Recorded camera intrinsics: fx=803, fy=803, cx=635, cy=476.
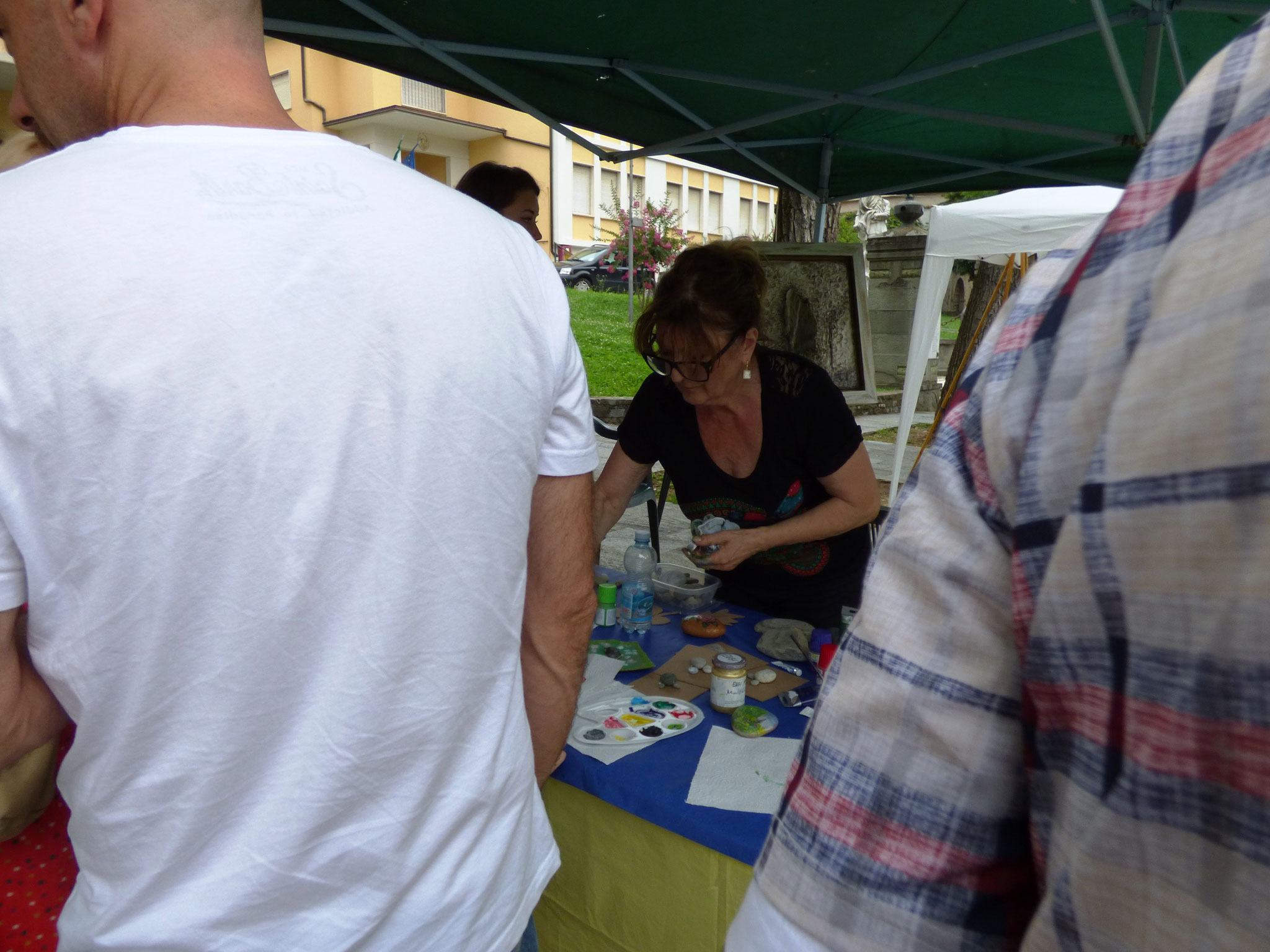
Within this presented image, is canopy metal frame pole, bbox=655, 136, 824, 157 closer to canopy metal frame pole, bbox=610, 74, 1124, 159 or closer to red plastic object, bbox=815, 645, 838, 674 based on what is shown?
canopy metal frame pole, bbox=610, 74, 1124, 159

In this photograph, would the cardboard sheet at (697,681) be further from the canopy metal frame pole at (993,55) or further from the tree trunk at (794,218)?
the tree trunk at (794,218)

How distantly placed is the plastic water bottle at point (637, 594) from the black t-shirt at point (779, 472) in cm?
23

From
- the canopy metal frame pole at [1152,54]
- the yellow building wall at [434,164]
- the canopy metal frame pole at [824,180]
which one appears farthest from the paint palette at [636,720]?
the yellow building wall at [434,164]

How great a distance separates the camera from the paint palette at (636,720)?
68.0 inches

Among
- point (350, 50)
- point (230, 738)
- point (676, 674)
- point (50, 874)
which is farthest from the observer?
point (350, 50)

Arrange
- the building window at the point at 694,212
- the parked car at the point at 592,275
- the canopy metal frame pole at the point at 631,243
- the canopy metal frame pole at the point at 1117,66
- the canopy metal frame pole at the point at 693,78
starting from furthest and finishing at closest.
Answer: the building window at the point at 694,212
the parked car at the point at 592,275
the canopy metal frame pole at the point at 631,243
the canopy metal frame pole at the point at 693,78
the canopy metal frame pole at the point at 1117,66

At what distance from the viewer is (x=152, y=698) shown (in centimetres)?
81

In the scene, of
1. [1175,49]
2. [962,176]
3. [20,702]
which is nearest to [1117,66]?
[1175,49]

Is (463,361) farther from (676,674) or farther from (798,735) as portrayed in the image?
(676,674)

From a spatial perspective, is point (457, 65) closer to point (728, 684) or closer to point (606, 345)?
point (728, 684)

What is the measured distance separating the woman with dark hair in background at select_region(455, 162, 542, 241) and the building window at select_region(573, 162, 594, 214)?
20.1 m

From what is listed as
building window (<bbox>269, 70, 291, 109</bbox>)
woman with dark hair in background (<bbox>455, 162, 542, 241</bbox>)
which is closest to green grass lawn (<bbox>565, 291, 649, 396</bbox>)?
woman with dark hair in background (<bbox>455, 162, 542, 241</bbox>)

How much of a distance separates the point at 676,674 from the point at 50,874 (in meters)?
1.33

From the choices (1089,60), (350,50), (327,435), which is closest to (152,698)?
(327,435)
